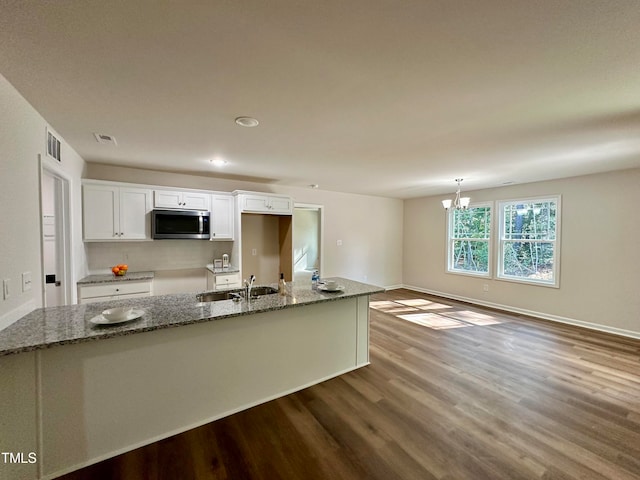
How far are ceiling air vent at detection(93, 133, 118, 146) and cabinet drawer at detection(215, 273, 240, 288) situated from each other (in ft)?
6.67

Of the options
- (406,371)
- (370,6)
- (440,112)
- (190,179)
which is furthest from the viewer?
(190,179)

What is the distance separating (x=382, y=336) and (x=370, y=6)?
3591 mm

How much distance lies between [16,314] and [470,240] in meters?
6.58

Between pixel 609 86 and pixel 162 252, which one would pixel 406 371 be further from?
pixel 162 252

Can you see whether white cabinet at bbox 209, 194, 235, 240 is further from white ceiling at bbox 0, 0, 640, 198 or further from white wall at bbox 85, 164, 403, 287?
white ceiling at bbox 0, 0, 640, 198

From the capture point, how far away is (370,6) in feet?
3.76

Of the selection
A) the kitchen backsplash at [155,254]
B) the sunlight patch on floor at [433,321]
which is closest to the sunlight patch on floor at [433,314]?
the sunlight patch on floor at [433,321]

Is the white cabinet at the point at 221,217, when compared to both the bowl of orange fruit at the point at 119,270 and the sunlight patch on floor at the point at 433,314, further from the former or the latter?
the sunlight patch on floor at the point at 433,314

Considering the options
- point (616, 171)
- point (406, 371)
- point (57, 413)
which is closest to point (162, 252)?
point (57, 413)

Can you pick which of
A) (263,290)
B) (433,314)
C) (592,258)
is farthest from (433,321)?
(263,290)

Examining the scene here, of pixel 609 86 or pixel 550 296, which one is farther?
pixel 550 296

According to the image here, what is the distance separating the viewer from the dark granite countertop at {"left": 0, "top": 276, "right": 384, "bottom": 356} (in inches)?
59.4

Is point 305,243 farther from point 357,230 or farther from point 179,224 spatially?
point 179,224

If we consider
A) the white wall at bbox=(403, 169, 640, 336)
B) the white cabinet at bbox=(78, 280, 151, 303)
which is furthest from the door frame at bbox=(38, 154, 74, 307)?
the white wall at bbox=(403, 169, 640, 336)
